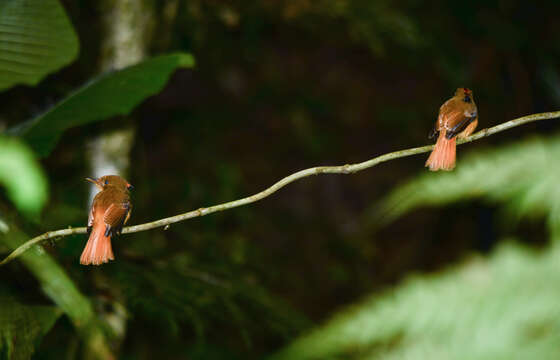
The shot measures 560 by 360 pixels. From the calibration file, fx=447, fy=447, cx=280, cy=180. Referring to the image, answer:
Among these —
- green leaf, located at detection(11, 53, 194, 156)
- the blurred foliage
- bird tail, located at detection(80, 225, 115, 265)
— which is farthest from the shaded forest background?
bird tail, located at detection(80, 225, 115, 265)

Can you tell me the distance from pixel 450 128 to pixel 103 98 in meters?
0.73

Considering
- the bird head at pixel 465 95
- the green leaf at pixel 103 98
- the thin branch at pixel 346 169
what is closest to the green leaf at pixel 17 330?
the thin branch at pixel 346 169

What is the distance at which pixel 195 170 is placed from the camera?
9.93 ft

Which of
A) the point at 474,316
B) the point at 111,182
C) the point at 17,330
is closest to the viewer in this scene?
the point at 474,316

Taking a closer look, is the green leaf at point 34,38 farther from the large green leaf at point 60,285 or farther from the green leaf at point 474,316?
the green leaf at point 474,316

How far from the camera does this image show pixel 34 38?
1.00m

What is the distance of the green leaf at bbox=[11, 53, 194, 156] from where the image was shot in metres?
0.89

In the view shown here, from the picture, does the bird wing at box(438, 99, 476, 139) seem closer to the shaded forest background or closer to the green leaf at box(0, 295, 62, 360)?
the shaded forest background

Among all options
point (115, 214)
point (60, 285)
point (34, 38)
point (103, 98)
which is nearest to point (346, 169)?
point (115, 214)

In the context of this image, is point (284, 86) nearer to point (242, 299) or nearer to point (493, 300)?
point (242, 299)

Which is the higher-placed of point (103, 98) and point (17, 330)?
point (103, 98)

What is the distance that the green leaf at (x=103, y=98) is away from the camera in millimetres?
892

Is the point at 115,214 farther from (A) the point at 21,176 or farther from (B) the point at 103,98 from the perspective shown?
(B) the point at 103,98

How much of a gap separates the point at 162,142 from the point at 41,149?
219 cm
